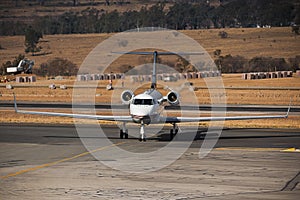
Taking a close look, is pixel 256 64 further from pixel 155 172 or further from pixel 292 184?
pixel 292 184

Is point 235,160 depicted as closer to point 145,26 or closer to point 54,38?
point 54,38

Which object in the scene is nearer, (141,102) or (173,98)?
(141,102)

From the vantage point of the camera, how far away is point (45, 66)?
5340 inches

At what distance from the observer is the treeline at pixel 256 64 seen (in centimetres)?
12488

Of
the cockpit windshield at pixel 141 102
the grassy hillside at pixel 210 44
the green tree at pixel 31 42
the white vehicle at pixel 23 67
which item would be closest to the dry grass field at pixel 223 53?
the grassy hillside at pixel 210 44

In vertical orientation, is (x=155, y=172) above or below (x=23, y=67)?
below

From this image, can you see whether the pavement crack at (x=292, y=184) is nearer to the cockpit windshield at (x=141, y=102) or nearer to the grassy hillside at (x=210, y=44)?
the cockpit windshield at (x=141, y=102)

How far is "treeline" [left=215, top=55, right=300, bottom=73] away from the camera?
125 meters

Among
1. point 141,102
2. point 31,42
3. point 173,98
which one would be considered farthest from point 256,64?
point 141,102

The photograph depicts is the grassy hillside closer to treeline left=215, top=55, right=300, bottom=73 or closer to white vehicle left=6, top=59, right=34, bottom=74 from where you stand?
treeline left=215, top=55, right=300, bottom=73

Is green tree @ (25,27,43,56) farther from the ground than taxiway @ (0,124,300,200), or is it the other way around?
green tree @ (25,27,43,56)

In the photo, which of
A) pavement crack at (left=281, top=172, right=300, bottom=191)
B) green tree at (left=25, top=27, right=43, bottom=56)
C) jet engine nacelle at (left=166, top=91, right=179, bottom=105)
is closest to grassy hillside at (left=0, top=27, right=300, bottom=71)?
green tree at (left=25, top=27, right=43, bottom=56)

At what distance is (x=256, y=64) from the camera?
419 feet

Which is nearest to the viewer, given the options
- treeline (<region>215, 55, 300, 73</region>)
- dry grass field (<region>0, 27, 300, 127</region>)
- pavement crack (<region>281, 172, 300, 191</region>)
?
pavement crack (<region>281, 172, 300, 191</region>)
